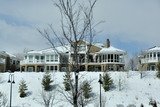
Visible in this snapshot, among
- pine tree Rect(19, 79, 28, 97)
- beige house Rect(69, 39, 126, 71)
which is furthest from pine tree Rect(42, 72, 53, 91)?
beige house Rect(69, 39, 126, 71)

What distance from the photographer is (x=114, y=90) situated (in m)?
66.1

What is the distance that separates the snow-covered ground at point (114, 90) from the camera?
203 feet

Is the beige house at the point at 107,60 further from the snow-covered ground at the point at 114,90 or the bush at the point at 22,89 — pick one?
the bush at the point at 22,89

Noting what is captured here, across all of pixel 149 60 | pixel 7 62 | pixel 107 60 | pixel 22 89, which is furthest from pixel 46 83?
pixel 7 62

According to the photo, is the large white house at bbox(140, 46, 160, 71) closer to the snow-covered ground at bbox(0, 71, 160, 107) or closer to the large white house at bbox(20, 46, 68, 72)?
the snow-covered ground at bbox(0, 71, 160, 107)

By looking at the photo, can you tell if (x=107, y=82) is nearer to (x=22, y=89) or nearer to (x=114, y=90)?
(x=114, y=90)

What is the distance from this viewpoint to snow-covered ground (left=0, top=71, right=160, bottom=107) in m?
61.8

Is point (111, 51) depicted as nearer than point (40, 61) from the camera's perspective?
Yes

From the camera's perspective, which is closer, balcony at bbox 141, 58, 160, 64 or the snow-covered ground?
the snow-covered ground

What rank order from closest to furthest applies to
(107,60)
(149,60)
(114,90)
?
(114,90) < (107,60) < (149,60)

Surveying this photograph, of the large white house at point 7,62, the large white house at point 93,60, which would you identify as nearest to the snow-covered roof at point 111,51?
the large white house at point 93,60

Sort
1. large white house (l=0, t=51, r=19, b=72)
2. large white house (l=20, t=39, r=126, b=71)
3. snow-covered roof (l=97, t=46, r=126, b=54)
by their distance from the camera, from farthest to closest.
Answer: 1. large white house (l=0, t=51, r=19, b=72)
2. snow-covered roof (l=97, t=46, r=126, b=54)
3. large white house (l=20, t=39, r=126, b=71)

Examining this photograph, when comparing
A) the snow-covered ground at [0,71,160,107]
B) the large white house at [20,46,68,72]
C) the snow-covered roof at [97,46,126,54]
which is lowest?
the snow-covered ground at [0,71,160,107]

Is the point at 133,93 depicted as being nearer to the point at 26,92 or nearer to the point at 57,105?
the point at 57,105
